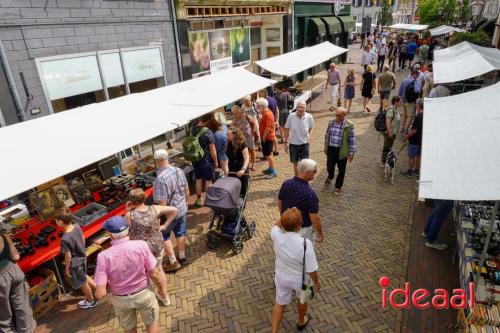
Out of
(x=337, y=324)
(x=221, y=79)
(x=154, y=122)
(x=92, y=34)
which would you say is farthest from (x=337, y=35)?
(x=337, y=324)

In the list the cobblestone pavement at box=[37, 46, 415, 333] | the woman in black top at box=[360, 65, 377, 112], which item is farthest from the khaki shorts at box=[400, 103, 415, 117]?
the cobblestone pavement at box=[37, 46, 415, 333]

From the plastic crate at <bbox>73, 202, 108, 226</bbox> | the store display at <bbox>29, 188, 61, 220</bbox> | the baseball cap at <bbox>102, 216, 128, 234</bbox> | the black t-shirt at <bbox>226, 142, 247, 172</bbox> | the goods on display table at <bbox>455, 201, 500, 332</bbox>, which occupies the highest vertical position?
the baseball cap at <bbox>102, 216, 128, 234</bbox>

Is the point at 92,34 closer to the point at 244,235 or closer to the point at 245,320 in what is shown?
the point at 244,235

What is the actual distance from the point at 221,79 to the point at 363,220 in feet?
17.1

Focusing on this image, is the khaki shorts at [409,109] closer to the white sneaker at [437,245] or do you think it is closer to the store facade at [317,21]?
the white sneaker at [437,245]

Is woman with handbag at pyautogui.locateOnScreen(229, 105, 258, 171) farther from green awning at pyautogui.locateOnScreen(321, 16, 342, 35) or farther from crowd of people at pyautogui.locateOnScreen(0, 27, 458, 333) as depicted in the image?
green awning at pyautogui.locateOnScreen(321, 16, 342, 35)

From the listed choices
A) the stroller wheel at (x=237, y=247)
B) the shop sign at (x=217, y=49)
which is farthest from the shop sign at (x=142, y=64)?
the stroller wheel at (x=237, y=247)

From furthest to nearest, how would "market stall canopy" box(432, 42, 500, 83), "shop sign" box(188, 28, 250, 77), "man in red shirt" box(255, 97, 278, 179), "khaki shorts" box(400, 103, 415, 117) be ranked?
1. "shop sign" box(188, 28, 250, 77)
2. "khaki shorts" box(400, 103, 415, 117)
3. "market stall canopy" box(432, 42, 500, 83)
4. "man in red shirt" box(255, 97, 278, 179)

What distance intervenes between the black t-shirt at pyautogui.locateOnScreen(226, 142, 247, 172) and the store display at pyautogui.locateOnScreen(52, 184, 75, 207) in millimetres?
2816

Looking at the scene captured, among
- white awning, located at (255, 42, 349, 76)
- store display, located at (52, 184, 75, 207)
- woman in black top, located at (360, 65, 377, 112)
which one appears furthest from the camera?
woman in black top, located at (360, 65, 377, 112)

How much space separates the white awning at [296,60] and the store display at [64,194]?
7.63 m

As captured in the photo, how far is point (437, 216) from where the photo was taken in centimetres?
536

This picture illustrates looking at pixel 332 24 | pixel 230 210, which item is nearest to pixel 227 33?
pixel 230 210

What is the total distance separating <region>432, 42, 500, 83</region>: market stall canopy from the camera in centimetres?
862
